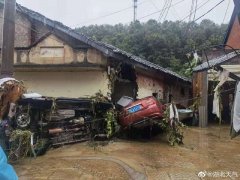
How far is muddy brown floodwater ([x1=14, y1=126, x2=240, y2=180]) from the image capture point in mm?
8203

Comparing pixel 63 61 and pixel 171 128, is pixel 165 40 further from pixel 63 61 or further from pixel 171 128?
pixel 171 128

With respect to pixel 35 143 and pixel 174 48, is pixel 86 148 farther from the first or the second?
pixel 174 48

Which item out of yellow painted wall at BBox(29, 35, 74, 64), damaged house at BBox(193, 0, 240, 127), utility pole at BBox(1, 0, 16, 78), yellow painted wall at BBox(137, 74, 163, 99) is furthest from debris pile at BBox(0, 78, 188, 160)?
damaged house at BBox(193, 0, 240, 127)

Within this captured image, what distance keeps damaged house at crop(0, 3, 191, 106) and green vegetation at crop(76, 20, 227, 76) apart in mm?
18790

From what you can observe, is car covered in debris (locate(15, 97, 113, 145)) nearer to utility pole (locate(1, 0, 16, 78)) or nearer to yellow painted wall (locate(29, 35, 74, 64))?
utility pole (locate(1, 0, 16, 78))

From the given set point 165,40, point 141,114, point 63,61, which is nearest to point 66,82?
point 63,61

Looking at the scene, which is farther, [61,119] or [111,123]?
[111,123]

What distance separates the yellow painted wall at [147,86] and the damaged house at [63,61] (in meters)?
1.15

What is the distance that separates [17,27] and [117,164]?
8.38 m

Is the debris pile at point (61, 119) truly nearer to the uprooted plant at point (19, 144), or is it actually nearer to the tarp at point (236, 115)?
the uprooted plant at point (19, 144)

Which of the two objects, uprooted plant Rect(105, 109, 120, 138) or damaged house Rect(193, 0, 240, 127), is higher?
damaged house Rect(193, 0, 240, 127)

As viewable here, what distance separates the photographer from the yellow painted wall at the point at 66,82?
13773 mm

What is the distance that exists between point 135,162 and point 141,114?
2943mm

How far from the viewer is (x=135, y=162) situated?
9203mm
